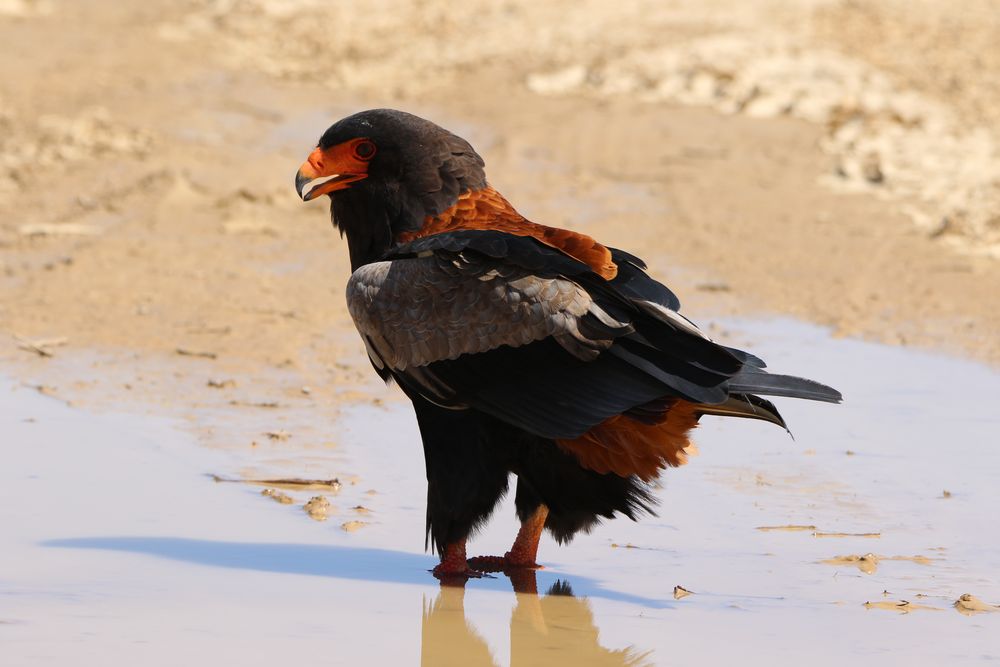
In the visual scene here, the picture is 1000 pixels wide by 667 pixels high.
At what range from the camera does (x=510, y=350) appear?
4.80 meters

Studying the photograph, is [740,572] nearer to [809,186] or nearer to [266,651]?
[266,651]

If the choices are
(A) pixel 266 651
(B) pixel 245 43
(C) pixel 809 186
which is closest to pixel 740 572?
(A) pixel 266 651

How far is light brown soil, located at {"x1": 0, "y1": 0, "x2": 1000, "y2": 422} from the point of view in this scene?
820 cm

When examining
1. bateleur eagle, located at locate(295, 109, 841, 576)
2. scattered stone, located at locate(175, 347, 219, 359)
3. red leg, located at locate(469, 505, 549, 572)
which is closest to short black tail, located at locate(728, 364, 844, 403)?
bateleur eagle, located at locate(295, 109, 841, 576)

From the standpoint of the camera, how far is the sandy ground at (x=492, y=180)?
23.4 feet

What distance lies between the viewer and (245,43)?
1836 centimetres

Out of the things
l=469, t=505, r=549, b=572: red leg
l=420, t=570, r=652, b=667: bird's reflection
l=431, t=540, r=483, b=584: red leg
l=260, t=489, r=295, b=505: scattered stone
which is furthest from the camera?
l=260, t=489, r=295, b=505: scattered stone

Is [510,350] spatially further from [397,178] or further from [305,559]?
[305,559]

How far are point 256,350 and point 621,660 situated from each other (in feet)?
13.1

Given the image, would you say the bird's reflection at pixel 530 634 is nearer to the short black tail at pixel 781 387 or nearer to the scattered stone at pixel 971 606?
the short black tail at pixel 781 387

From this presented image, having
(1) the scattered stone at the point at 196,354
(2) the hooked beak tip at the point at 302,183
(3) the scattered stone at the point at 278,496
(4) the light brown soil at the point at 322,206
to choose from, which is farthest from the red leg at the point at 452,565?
(1) the scattered stone at the point at 196,354

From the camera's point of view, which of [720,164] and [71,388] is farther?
[720,164]

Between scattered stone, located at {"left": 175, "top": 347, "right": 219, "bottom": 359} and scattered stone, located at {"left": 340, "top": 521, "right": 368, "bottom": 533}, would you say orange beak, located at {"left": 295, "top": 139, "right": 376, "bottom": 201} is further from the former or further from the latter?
scattered stone, located at {"left": 175, "top": 347, "right": 219, "bottom": 359}

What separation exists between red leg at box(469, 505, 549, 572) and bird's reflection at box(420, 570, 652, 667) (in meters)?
0.11
